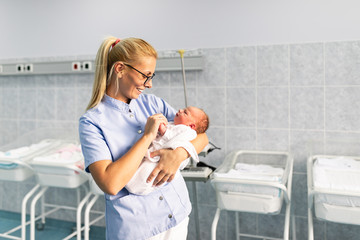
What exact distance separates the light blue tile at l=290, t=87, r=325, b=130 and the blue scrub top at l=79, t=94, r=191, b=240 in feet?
5.48

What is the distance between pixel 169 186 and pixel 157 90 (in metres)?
1.85

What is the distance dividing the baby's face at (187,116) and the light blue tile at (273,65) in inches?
51.8

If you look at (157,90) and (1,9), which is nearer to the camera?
(157,90)

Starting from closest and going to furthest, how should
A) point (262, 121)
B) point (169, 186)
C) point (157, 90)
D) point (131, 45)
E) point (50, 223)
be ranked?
point (131, 45)
point (169, 186)
point (262, 121)
point (157, 90)
point (50, 223)

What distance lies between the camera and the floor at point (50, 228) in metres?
3.24

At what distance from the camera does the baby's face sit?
1.52 m

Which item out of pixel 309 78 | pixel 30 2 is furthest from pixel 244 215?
pixel 30 2

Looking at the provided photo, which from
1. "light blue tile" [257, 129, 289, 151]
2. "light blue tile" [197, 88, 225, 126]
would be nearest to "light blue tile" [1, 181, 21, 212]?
"light blue tile" [197, 88, 225, 126]

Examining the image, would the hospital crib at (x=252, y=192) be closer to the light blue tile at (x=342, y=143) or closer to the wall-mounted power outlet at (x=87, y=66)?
the light blue tile at (x=342, y=143)

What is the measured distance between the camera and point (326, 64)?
259cm

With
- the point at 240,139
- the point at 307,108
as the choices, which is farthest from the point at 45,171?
the point at 307,108

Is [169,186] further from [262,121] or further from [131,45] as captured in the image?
[262,121]

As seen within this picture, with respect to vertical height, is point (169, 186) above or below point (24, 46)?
below

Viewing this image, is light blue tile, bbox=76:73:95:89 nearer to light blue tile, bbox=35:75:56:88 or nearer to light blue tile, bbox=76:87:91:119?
light blue tile, bbox=76:87:91:119
